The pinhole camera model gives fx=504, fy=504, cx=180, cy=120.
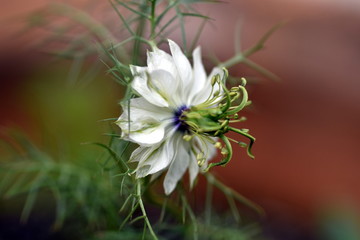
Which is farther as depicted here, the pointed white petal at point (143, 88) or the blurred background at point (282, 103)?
the blurred background at point (282, 103)

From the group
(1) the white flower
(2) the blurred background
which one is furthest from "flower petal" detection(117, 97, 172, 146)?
(2) the blurred background

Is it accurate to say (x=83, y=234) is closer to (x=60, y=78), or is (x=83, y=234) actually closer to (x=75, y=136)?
(x=75, y=136)

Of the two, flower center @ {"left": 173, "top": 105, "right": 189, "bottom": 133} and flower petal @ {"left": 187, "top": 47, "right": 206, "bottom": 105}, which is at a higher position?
flower petal @ {"left": 187, "top": 47, "right": 206, "bottom": 105}

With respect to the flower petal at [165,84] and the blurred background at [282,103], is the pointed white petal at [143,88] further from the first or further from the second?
the blurred background at [282,103]

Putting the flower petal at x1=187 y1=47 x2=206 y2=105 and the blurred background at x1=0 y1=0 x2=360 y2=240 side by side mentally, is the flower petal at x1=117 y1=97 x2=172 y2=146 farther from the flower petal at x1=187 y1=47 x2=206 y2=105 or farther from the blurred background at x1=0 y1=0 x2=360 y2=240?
the blurred background at x1=0 y1=0 x2=360 y2=240

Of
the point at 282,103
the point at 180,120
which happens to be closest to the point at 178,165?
the point at 180,120

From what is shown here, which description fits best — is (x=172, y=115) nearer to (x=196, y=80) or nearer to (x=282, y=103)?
(x=196, y=80)

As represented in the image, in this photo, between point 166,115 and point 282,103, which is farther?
point 282,103

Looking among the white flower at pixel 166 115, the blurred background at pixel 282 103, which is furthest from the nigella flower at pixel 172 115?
the blurred background at pixel 282 103
